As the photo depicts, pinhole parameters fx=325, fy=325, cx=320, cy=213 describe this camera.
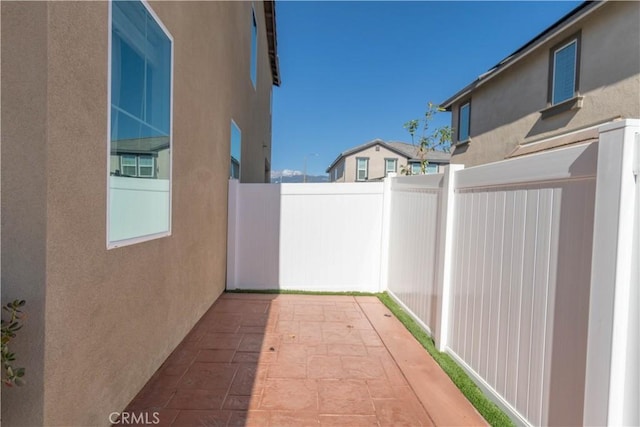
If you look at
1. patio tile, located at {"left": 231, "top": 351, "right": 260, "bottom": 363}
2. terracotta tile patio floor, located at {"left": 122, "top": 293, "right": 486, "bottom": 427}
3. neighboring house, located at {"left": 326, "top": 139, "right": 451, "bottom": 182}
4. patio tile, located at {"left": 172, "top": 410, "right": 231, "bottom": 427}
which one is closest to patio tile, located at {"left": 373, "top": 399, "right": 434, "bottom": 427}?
terracotta tile patio floor, located at {"left": 122, "top": 293, "right": 486, "bottom": 427}

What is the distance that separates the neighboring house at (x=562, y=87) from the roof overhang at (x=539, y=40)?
0.7 inches

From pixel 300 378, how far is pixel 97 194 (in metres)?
2.29

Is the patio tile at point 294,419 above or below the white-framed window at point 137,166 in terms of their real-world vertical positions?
below

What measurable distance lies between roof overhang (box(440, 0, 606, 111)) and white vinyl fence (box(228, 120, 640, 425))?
5.38 m

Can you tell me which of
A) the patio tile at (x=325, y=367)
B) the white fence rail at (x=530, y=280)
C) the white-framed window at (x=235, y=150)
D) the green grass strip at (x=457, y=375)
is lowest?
the patio tile at (x=325, y=367)

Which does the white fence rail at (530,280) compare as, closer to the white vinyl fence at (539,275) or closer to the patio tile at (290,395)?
the white vinyl fence at (539,275)

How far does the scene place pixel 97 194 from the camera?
6.70ft

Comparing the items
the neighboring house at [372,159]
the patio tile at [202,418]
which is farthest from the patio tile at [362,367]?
the neighboring house at [372,159]

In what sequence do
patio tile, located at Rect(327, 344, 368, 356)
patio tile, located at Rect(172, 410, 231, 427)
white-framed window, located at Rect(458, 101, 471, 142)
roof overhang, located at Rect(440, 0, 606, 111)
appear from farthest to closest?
1. white-framed window, located at Rect(458, 101, 471, 142)
2. roof overhang, located at Rect(440, 0, 606, 111)
3. patio tile, located at Rect(327, 344, 368, 356)
4. patio tile, located at Rect(172, 410, 231, 427)

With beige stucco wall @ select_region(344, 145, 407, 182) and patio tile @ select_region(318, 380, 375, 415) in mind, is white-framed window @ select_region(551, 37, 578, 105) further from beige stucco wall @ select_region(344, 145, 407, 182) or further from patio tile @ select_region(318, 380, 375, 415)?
beige stucco wall @ select_region(344, 145, 407, 182)

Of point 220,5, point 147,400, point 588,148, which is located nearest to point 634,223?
point 588,148

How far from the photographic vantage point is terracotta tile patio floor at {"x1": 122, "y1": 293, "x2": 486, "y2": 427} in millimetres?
2506

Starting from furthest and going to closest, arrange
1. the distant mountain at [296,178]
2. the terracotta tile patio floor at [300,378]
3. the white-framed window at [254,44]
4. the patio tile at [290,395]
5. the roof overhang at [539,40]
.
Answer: the distant mountain at [296,178]
the white-framed window at [254,44]
the roof overhang at [539,40]
the patio tile at [290,395]
the terracotta tile patio floor at [300,378]

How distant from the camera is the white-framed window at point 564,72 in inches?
272
